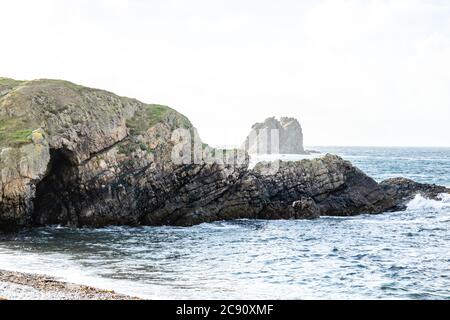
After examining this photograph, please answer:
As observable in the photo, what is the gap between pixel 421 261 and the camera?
29062mm

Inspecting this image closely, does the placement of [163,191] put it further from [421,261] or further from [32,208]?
[421,261]

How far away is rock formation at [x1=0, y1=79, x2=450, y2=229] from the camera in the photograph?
37.5m

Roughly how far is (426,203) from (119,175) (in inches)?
1261

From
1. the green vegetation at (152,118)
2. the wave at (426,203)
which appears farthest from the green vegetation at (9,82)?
the wave at (426,203)

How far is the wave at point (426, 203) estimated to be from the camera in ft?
177

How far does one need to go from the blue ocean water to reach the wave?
925 centimetres

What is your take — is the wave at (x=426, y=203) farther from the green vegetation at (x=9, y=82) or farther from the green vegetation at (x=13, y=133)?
the green vegetation at (x=9, y=82)

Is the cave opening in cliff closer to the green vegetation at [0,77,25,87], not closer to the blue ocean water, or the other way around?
the blue ocean water

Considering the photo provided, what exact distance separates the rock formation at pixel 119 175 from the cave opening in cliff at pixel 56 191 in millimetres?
77

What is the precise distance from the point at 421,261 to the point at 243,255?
9865mm

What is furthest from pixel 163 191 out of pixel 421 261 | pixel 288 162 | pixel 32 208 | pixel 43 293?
pixel 43 293

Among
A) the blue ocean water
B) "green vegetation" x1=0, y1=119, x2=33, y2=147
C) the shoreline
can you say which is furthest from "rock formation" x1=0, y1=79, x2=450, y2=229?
the shoreline
